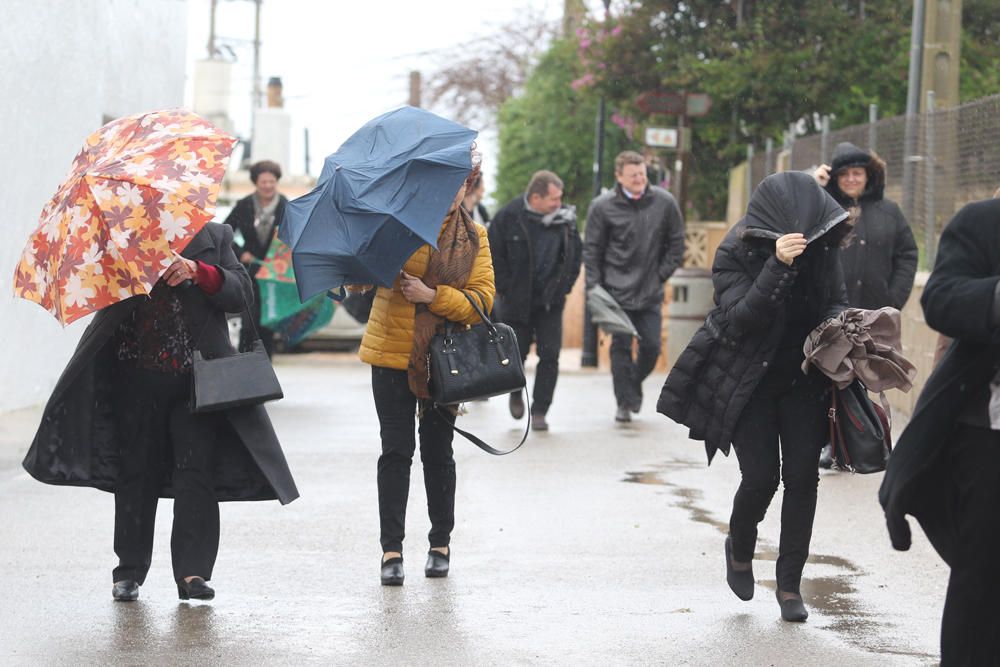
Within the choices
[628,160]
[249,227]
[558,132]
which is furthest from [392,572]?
[558,132]

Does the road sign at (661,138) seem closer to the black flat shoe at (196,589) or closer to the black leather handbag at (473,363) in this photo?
the black leather handbag at (473,363)

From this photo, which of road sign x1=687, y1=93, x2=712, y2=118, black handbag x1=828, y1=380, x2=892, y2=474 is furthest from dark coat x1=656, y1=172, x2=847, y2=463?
road sign x1=687, y1=93, x2=712, y2=118

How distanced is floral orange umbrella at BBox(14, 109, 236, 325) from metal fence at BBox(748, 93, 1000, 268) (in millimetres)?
6059

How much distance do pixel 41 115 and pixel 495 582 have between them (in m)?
7.69

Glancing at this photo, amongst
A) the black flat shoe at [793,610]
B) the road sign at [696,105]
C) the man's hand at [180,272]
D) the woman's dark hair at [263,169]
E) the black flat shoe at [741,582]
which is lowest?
the black flat shoe at [793,610]

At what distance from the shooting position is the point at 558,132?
27.9 meters

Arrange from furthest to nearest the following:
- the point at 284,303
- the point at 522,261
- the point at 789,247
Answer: the point at 284,303 → the point at 522,261 → the point at 789,247

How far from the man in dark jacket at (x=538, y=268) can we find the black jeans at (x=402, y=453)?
463cm

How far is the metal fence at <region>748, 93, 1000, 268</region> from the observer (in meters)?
11.4

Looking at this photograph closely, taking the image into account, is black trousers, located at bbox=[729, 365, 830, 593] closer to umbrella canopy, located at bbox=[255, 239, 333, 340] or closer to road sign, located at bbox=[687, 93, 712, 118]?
umbrella canopy, located at bbox=[255, 239, 333, 340]

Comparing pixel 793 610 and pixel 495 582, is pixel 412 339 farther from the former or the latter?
pixel 793 610

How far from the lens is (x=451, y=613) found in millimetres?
6316

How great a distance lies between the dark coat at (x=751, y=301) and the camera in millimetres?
6035

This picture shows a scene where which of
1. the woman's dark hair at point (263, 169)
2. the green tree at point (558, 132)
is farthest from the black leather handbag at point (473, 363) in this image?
the green tree at point (558, 132)
